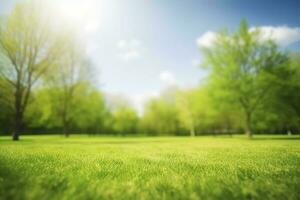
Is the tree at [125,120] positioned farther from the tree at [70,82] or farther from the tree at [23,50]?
the tree at [23,50]

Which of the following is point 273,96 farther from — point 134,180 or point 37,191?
point 37,191

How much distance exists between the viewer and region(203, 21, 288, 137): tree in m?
26.0

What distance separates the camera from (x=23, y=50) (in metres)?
23.6

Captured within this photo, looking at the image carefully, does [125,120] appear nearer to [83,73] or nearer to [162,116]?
[162,116]

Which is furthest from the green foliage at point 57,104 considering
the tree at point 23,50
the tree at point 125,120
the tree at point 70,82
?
the tree at point 125,120

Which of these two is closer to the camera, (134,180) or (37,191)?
(37,191)

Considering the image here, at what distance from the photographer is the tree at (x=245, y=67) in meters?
26.0

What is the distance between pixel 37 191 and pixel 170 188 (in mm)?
2378

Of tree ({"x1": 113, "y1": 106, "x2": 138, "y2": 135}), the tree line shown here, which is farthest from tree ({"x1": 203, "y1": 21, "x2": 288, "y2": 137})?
tree ({"x1": 113, "y1": 106, "x2": 138, "y2": 135})

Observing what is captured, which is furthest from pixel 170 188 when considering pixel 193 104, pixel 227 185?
→ pixel 193 104

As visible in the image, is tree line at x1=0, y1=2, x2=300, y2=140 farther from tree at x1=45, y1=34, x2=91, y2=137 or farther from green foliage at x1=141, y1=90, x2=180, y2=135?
green foliage at x1=141, y1=90, x2=180, y2=135

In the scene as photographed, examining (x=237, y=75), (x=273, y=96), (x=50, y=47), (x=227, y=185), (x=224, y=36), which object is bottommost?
(x=227, y=185)

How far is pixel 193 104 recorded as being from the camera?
5153cm

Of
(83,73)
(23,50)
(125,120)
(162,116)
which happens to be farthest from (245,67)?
(125,120)
